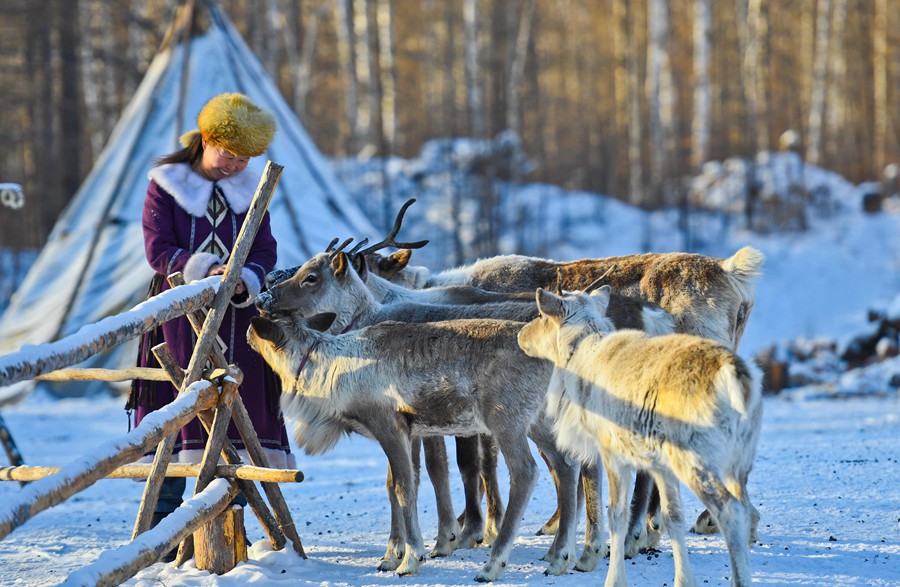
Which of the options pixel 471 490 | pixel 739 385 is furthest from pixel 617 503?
pixel 471 490

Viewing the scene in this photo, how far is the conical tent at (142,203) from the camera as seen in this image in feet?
37.2

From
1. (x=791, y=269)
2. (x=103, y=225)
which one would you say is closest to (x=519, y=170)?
(x=791, y=269)

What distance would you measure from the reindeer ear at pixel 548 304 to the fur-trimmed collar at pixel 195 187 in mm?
1697

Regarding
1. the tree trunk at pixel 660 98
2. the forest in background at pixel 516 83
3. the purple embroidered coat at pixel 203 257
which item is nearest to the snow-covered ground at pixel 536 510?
the purple embroidered coat at pixel 203 257

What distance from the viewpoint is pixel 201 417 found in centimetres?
475

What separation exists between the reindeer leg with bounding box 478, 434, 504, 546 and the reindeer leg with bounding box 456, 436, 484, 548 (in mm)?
46

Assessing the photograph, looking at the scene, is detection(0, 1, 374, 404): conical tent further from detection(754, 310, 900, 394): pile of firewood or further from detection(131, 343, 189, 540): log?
detection(131, 343, 189, 540): log

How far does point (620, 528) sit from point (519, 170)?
17.9 m

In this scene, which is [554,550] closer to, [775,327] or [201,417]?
[201,417]

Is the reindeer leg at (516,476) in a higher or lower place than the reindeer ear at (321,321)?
lower

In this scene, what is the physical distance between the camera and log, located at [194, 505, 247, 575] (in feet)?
15.5

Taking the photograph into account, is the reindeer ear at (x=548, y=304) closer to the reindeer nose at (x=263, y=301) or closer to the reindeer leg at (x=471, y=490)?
the reindeer leg at (x=471, y=490)

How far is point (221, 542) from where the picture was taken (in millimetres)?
4734

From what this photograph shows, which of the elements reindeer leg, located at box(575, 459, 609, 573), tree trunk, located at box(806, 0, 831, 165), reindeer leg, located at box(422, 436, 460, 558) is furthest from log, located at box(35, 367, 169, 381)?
tree trunk, located at box(806, 0, 831, 165)
